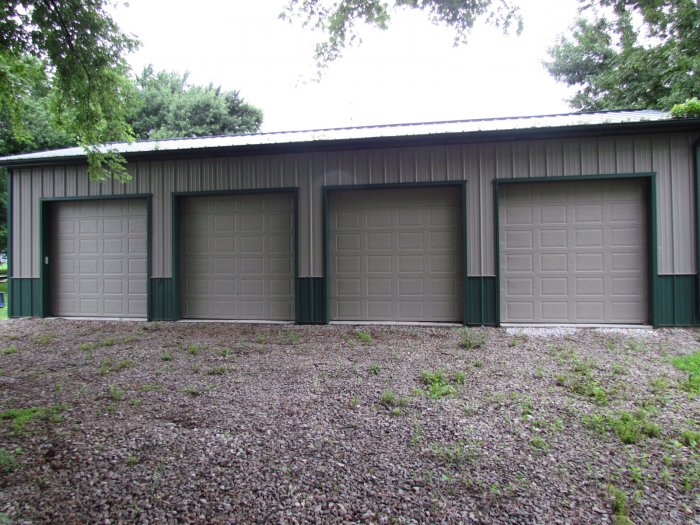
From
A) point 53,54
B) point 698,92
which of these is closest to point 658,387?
point 53,54

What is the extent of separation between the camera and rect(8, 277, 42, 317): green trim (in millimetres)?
7965

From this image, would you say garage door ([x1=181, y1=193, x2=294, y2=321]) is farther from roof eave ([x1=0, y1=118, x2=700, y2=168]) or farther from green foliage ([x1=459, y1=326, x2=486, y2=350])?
green foliage ([x1=459, y1=326, x2=486, y2=350])

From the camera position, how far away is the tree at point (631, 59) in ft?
33.7

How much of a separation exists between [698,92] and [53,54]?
14253 millimetres

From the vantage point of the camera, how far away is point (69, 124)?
6.39m

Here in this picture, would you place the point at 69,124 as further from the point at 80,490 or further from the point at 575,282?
the point at 575,282

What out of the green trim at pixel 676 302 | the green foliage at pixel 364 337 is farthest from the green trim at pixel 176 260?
the green trim at pixel 676 302

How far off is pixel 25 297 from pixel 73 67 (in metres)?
4.76

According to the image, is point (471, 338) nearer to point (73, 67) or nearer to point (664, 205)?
point (664, 205)

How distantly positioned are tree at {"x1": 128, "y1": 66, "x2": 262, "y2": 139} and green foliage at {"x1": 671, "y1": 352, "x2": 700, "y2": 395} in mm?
20776

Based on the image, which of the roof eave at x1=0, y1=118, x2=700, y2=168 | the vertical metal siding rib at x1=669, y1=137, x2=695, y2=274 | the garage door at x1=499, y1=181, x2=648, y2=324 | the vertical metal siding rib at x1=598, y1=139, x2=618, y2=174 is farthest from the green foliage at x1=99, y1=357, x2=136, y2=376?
the vertical metal siding rib at x1=669, y1=137, x2=695, y2=274

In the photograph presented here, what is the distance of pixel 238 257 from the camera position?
24.7ft

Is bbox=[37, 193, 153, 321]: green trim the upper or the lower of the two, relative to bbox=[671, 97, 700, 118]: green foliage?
lower

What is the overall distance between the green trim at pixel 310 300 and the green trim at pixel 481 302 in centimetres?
239
